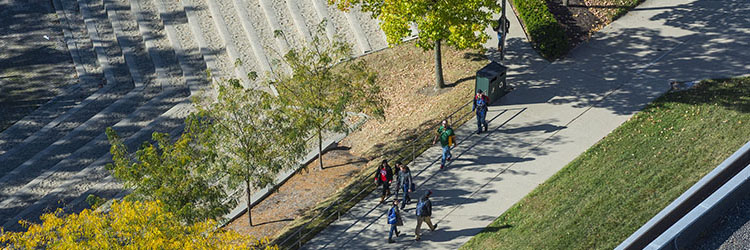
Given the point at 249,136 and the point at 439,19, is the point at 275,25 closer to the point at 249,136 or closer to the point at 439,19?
the point at 439,19

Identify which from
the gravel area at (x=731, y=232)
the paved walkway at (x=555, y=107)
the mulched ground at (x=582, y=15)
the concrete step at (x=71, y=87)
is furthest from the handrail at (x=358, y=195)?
the concrete step at (x=71, y=87)

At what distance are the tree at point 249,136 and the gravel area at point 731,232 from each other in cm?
1076

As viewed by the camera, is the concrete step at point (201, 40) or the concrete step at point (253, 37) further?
the concrete step at point (201, 40)

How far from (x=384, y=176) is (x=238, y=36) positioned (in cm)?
1215

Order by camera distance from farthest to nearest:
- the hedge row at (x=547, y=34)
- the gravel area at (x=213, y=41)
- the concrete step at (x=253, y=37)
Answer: the gravel area at (x=213, y=41)
the concrete step at (x=253, y=37)
the hedge row at (x=547, y=34)

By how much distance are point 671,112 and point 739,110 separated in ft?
5.39

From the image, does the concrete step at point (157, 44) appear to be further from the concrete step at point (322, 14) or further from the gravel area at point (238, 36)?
the concrete step at point (322, 14)

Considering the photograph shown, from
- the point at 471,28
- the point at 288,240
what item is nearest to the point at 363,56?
the point at 471,28

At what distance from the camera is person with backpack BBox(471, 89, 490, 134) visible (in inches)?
832

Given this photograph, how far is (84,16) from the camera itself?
32.2 m

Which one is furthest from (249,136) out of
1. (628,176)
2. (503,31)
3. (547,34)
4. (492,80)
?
(547,34)

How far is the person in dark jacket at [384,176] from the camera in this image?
19.4m

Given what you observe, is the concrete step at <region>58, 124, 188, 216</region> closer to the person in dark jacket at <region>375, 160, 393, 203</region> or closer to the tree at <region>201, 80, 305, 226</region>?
the tree at <region>201, 80, 305, 226</region>

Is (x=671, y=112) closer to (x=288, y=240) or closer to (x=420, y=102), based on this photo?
(x=420, y=102)
